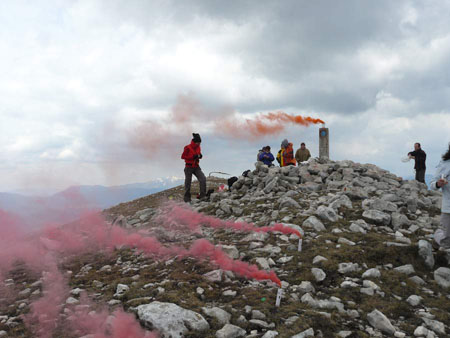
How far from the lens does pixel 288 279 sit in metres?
5.93

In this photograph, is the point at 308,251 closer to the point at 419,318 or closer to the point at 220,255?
the point at 220,255

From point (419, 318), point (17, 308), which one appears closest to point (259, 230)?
point (419, 318)

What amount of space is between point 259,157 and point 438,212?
30.5 feet

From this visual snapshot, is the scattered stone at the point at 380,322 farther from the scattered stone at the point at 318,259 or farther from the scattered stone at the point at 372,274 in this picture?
the scattered stone at the point at 318,259

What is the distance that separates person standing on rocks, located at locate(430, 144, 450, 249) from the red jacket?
31.9 feet

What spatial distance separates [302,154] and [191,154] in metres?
8.35

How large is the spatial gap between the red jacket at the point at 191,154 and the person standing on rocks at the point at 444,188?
9.73 metres

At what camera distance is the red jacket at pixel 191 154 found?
14375mm

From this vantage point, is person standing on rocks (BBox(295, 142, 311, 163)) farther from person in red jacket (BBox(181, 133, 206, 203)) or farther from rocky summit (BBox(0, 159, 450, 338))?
rocky summit (BBox(0, 159, 450, 338))

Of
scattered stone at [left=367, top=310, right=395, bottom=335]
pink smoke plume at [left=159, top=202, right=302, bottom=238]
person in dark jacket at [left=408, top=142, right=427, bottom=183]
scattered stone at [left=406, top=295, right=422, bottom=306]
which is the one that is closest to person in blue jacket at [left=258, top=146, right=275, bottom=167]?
pink smoke plume at [left=159, top=202, right=302, bottom=238]

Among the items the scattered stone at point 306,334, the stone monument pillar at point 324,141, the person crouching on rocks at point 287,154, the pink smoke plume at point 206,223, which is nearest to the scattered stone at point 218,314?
the scattered stone at point 306,334

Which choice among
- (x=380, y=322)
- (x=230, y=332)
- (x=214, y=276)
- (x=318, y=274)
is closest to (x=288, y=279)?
(x=318, y=274)

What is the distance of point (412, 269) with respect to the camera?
622 centimetres

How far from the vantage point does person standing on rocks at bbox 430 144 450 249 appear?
252 inches
